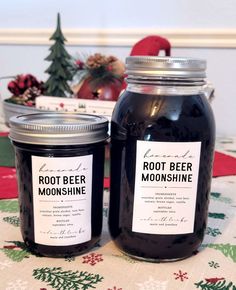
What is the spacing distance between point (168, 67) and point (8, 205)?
1.00 ft

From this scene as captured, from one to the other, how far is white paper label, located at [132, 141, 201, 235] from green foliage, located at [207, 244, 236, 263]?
2.4 inches

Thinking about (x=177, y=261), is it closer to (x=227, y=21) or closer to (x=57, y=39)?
(x=57, y=39)

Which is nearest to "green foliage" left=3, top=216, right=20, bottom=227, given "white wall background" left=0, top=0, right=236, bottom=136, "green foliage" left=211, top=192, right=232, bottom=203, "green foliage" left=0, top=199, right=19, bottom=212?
"green foliage" left=0, top=199, right=19, bottom=212

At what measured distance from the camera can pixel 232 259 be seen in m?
0.40

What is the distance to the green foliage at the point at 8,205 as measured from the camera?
0.52 metres

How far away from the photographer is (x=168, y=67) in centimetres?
35

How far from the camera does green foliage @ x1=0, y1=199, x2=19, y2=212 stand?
0.52 metres

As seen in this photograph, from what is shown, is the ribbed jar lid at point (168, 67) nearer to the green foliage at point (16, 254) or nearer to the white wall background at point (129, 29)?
the green foliage at point (16, 254)

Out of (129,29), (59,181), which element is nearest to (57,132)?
(59,181)

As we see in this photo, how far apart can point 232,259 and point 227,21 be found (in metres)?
0.87

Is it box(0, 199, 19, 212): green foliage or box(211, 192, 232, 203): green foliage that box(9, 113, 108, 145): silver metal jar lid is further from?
box(211, 192, 232, 203): green foliage

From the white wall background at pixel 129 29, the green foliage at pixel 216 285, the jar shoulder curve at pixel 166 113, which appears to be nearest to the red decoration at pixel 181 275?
the green foliage at pixel 216 285

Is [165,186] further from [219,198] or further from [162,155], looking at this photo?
[219,198]

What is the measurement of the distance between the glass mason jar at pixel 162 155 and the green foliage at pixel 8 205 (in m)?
0.19
